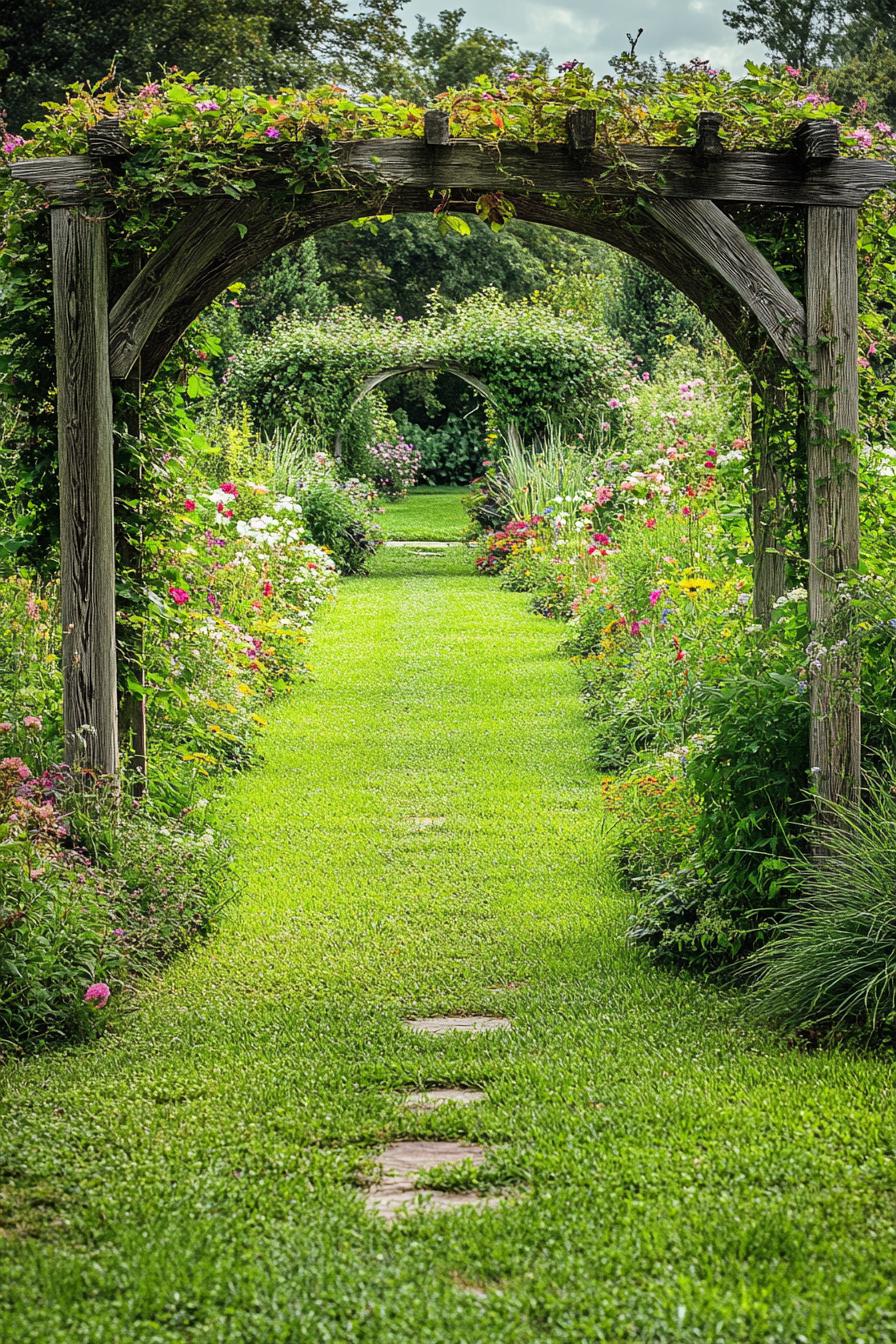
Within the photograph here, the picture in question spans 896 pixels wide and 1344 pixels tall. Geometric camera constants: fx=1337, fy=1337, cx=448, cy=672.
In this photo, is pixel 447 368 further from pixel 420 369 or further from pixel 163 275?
pixel 163 275

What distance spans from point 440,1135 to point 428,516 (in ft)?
70.7

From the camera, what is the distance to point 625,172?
4348 millimetres

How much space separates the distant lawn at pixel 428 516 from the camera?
20.7 meters

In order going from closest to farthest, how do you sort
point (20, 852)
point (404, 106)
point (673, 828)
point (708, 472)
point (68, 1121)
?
point (68, 1121)
point (20, 852)
point (404, 106)
point (673, 828)
point (708, 472)

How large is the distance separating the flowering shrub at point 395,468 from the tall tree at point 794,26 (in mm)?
15411

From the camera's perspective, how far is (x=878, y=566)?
4.67 m

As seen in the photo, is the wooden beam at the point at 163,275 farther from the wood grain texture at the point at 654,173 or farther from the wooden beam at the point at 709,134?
the wooden beam at the point at 709,134

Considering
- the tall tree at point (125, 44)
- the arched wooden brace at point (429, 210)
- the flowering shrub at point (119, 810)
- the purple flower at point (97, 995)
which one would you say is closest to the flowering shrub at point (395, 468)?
the tall tree at point (125, 44)

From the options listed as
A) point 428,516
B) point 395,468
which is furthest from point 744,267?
point 395,468

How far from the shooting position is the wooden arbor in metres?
4.34

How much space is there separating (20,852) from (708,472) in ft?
19.3

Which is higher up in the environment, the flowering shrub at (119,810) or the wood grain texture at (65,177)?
the wood grain texture at (65,177)

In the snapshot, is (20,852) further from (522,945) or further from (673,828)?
(673,828)

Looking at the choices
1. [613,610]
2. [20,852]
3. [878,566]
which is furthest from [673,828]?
[613,610]
